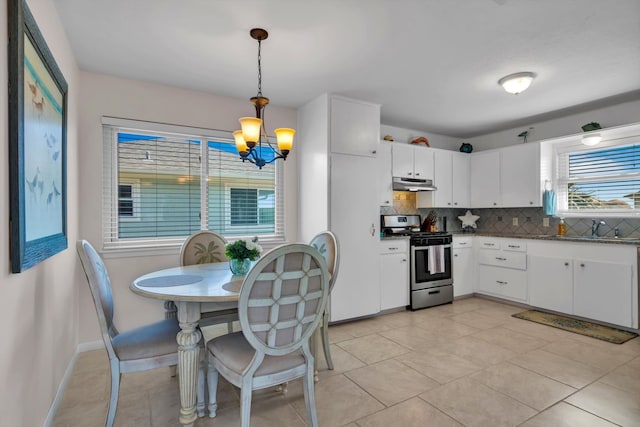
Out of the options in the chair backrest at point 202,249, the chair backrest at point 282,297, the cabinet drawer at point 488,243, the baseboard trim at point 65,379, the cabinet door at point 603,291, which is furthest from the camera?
the cabinet drawer at point 488,243

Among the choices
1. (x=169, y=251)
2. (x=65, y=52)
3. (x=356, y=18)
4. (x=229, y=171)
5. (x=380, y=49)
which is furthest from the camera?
(x=229, y=171)

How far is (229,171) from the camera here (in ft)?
12.0

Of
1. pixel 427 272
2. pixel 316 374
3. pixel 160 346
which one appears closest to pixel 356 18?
pixel 160 346

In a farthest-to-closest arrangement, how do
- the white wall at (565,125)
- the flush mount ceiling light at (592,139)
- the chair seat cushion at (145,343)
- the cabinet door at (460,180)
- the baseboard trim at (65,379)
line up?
the cabinet door at (460,180) < the flush mount ceiling light at (592,139) < the white wall at (565,125) < the baseboard trim at (65,379) < the chair seat cushion at (145,343)

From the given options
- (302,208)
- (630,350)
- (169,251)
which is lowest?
(630,350)

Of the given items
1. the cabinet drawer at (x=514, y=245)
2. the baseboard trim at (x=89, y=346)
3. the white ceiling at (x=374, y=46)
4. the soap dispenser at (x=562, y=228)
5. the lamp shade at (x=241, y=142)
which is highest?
the white ceiling at (x=374, y=46)

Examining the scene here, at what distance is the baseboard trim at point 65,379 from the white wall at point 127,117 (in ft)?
0.19

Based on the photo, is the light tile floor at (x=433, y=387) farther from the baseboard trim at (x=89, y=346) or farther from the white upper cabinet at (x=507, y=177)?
the white upper cabinet at (x=507, y=177)

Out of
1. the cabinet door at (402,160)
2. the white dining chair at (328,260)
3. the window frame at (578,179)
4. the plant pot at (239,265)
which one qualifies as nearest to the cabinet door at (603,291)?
the window frame at (578,179)

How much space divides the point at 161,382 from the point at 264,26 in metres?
2.61

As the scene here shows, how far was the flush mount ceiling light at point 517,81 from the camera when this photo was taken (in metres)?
2.95

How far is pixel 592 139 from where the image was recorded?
12.7ft

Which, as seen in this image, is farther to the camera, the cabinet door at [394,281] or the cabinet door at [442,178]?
the cabinet door at [442,178]

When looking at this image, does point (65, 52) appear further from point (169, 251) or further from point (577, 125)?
point (577, 125)
